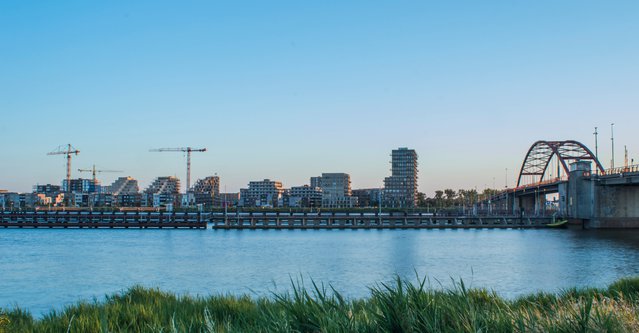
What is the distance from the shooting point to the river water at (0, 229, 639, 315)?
37094mm

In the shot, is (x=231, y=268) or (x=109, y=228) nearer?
(x=231, y=268)

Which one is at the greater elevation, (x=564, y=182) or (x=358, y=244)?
(x=564, y=182)

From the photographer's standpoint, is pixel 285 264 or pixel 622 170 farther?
pixel 622 170

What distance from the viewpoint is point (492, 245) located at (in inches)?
2867

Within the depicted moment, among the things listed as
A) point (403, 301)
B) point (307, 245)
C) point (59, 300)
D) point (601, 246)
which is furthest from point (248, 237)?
point (403, 301)

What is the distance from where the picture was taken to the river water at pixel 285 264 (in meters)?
37.1

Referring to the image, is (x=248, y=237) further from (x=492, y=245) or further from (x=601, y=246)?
(x=601, y=246)

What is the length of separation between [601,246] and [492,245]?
42.1 ft

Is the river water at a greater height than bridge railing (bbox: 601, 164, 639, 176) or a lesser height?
lesser

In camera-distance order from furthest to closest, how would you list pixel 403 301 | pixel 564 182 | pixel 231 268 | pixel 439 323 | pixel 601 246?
1. pixel 564 182
2. pixel 601 246
3. pixel 231 268
4. pixel 403 301
5. pixel 439 323

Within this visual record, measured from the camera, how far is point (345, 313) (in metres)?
8.30

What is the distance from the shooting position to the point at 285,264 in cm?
5041

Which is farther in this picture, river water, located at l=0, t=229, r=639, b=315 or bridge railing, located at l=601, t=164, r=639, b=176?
bridge railing, located at l=601, t=164, r=639, b=176

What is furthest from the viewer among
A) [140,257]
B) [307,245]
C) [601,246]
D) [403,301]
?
[307,245]
